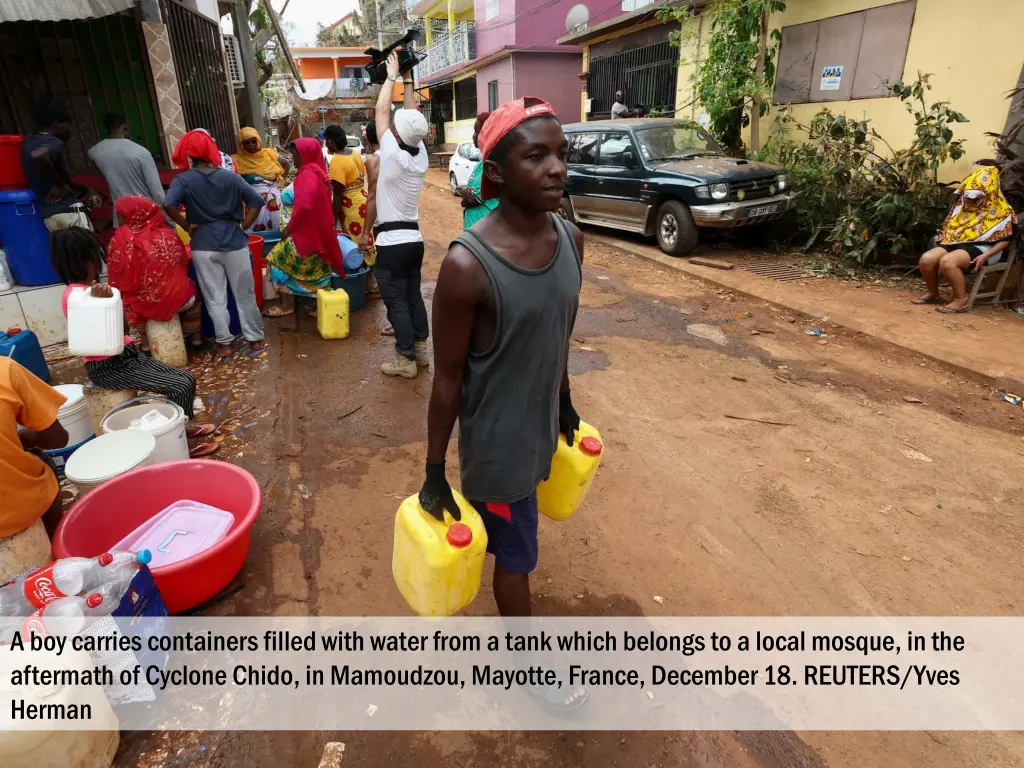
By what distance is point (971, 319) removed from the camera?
5.96 metres

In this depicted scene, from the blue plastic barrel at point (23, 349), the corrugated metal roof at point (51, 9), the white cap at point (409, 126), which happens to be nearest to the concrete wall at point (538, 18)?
the corrugated metal roof at point (51, 9)

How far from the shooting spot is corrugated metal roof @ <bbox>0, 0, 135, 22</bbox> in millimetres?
4090

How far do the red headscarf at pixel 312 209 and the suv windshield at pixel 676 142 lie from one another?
5.29 meters

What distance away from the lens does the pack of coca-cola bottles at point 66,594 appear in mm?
1815

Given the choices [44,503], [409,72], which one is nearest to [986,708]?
[44,503]

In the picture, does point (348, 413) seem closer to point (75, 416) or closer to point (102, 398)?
point (102, 398)

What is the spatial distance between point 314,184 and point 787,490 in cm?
447

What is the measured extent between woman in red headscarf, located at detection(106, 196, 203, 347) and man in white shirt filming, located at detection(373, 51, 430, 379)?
5.20 feet

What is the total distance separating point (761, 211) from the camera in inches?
320

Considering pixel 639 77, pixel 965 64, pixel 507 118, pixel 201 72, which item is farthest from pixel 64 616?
pixel 639 77

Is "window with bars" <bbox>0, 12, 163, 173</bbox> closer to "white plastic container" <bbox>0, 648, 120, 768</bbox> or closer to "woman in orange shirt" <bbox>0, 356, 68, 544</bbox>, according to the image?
"woman in orange shirt" <bbox>0, 356, 68, 544</bbox>

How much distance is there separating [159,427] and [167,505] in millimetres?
502

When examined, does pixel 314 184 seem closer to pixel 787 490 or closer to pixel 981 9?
pixel 787 490

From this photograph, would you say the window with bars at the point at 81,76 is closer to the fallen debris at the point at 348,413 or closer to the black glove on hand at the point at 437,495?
the fallen debris at the point at 348,413
